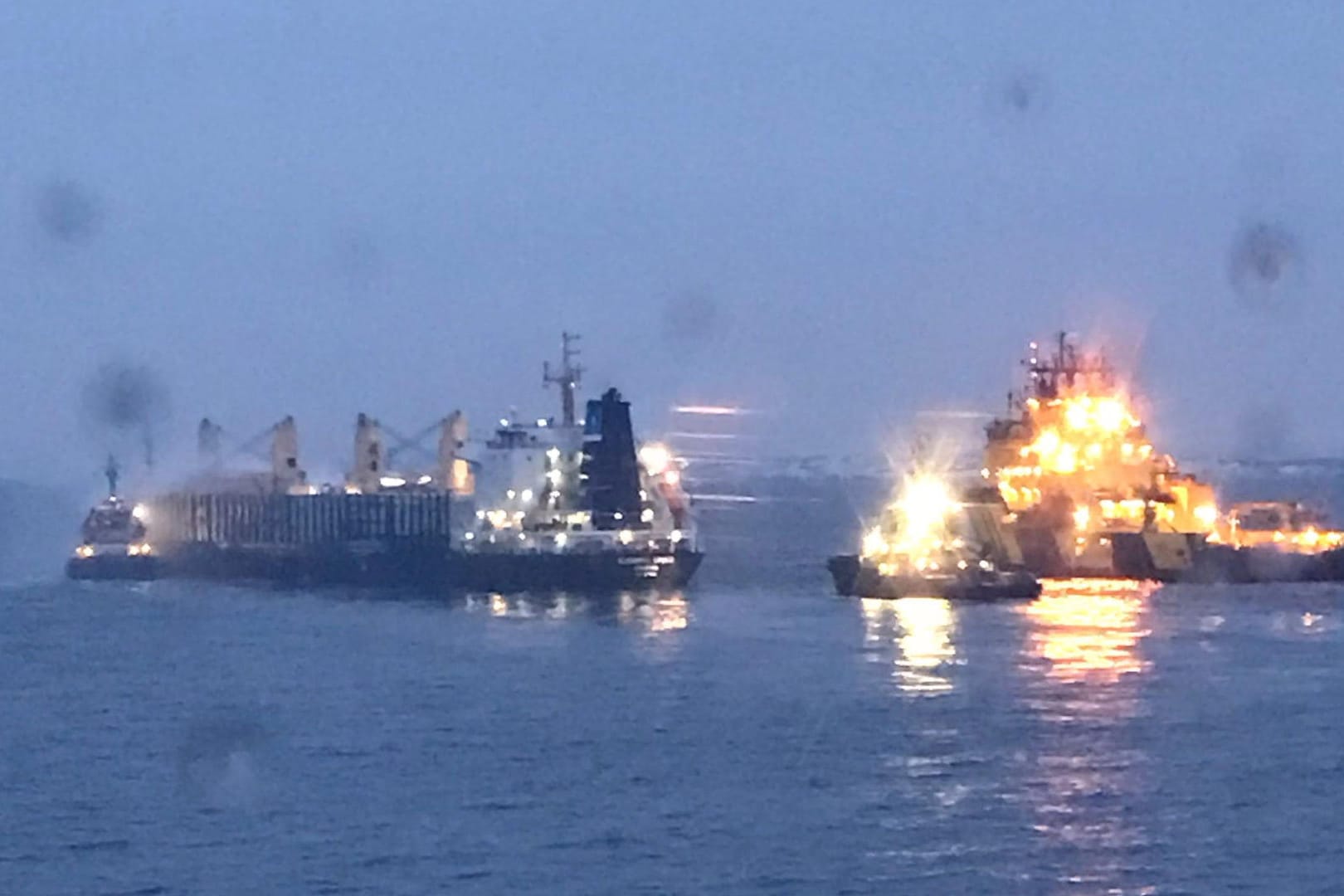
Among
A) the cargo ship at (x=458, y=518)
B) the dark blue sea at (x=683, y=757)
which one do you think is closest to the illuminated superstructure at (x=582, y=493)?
the cargo ship at (x=458, y=518)

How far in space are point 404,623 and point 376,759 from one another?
17635 millimetres

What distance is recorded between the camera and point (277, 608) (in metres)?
48.3

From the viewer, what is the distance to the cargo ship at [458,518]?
171ft

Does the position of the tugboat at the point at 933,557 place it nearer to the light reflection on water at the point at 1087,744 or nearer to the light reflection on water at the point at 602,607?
the light reflection on water at the point at 1087,744

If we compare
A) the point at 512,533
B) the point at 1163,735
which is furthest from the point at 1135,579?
the point at 1163,735

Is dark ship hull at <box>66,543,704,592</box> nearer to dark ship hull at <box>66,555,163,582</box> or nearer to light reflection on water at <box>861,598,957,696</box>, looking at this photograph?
dark ship hull at <box>66,555,163,582</box>

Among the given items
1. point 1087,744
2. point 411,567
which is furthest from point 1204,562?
point 1087,744

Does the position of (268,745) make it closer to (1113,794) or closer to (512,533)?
(1113,794)

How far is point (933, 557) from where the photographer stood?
47875 mm

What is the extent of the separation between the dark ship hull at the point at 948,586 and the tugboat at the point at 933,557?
0.02 m

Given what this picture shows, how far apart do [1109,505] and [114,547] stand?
2436 centimetres

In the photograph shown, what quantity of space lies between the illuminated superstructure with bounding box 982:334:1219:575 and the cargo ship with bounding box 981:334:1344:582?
0.08 ft

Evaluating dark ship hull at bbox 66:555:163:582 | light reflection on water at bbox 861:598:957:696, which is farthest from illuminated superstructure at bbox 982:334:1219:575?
dark ship hull at bbox 66:555:163:582

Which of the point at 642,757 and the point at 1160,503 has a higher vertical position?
the point at 1160,503
